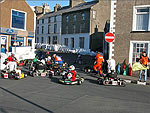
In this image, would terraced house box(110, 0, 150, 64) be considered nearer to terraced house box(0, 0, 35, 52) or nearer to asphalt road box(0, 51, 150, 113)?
asphalt road box(0, 51, 150, 113)

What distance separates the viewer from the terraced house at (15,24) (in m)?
23.3

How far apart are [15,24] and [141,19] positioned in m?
17.2

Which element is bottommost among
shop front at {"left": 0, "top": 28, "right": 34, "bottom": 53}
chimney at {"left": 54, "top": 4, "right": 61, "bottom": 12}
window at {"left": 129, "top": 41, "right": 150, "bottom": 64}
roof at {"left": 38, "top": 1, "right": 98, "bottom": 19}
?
window at {"left": 129, "top": 41, "right": 150, "bottom": 64}

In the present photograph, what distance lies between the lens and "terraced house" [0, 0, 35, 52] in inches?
917

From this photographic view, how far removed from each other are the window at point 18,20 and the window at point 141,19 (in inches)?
661

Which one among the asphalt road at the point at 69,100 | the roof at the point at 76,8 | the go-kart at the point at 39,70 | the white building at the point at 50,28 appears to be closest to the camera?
the asphalt road at the point at 69,100

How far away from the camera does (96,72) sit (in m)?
14.2

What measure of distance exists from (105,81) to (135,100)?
9.81 ft

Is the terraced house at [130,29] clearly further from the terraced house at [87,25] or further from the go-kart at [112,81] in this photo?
the terraced house at [87,25]

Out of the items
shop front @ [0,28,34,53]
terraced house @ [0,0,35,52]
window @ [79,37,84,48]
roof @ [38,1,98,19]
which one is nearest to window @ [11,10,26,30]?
terraced house @ [0,0,35,52]

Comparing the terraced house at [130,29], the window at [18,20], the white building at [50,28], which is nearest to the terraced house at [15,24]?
the window at [18,20]

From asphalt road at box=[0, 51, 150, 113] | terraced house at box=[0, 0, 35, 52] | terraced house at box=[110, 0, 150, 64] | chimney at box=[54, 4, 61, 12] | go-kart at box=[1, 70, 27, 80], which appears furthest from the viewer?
chimney at box=[54, 4, 61, 12]

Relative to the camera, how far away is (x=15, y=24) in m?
24.7

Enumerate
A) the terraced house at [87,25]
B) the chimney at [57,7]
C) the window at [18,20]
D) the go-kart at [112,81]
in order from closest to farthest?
the go-kart at [112,81], the window at [18,20], the terraced house at [87,25], the chimney at [57,7]
